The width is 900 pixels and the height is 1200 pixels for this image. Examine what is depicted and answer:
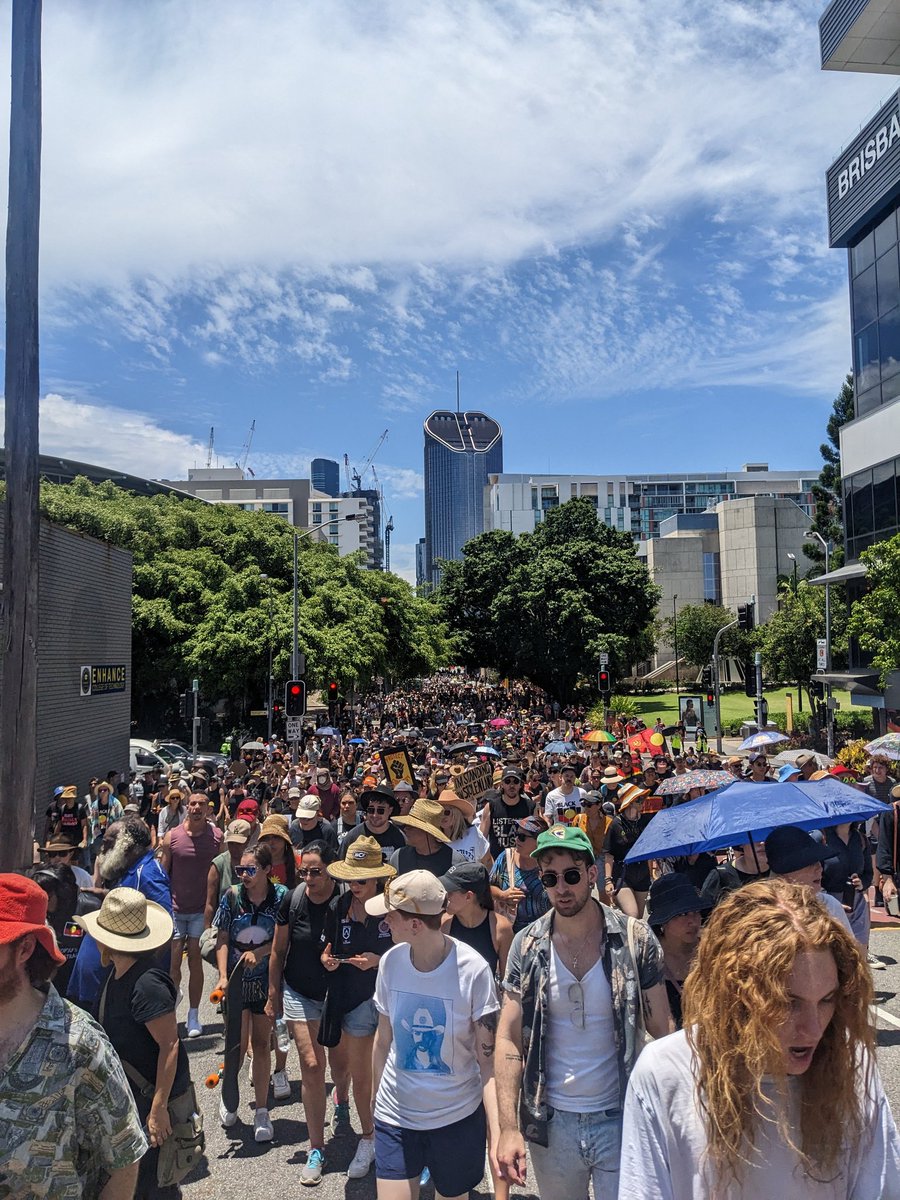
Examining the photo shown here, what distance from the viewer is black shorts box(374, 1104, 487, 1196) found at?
3.83 metres

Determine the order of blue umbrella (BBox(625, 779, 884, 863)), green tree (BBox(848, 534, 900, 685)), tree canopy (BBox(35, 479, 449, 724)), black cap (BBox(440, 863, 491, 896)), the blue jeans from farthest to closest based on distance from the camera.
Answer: tree canopy (BBox(35, 479, 449, 724)), green tree (BBox(848, 534, 900, 685)), blue umbrella (BBox(625, 779, 884, 863)), black cap (BBox(440, 863, 491, 896)), the blue jeans

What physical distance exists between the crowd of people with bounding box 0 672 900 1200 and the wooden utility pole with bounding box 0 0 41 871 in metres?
0.59

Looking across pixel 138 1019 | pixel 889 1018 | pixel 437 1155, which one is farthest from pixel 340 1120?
pixel 889 1018

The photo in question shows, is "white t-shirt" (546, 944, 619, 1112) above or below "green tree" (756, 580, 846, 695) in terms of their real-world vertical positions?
below

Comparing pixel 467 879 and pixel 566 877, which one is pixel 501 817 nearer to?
pixel 467 879

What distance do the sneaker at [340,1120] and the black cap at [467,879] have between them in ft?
5.53

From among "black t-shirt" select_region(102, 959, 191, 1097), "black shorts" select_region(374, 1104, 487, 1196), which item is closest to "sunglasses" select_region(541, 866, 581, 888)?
"black shorts" select_region(374, 1104, 487, 1196)

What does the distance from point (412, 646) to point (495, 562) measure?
34.1ft

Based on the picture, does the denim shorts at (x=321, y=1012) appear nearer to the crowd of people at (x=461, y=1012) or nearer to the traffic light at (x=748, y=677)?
the crowd of people at (x=461, y=1012)

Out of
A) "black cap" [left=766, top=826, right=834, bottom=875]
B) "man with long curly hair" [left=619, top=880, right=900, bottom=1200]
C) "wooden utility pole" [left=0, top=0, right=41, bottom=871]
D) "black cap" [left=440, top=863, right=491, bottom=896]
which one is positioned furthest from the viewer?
"wooden utility pole" [left=0, top=0, right=41, bottom=871]

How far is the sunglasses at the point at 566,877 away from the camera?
3586 mm

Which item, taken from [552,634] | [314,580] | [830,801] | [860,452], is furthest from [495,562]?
[830,801]

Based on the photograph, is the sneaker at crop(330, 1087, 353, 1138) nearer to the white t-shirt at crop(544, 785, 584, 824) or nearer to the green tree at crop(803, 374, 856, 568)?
the white t-shirt at crop(544, 785, 584, 824)

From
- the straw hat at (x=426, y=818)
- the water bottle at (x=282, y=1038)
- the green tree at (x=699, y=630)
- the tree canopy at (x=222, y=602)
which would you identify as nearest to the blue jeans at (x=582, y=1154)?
the straw hat at (x=426, y=818)
